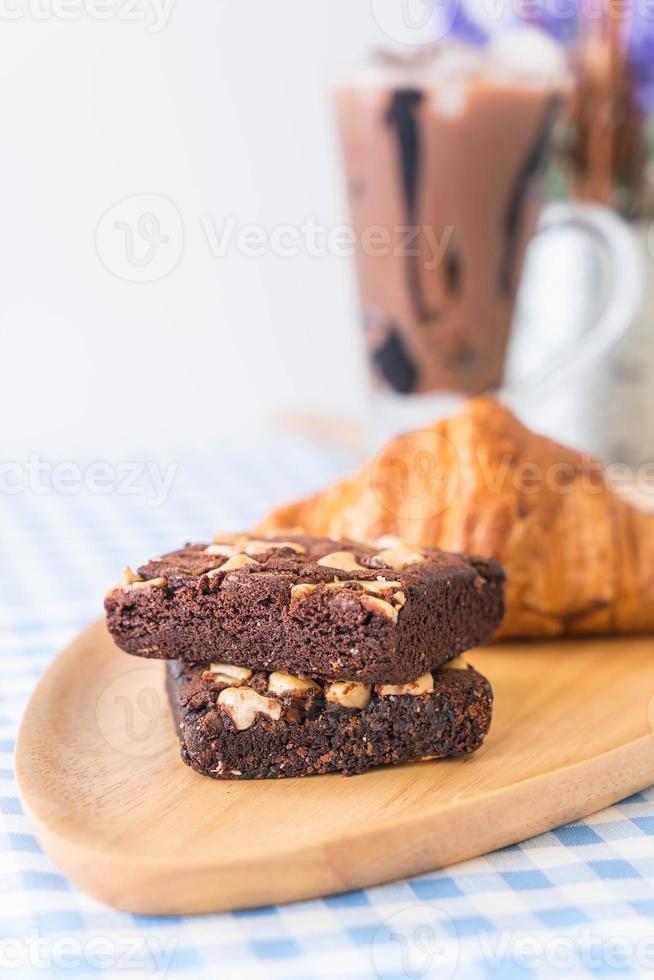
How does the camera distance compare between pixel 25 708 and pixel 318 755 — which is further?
pixel 25 708

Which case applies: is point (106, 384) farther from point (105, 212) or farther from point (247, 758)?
point (247, 758)

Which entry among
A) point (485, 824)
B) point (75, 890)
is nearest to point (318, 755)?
A: point (485, 824)

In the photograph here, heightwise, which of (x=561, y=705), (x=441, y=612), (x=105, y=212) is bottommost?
(x=561, y=705)

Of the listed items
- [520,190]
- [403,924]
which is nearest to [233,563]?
[403,924]

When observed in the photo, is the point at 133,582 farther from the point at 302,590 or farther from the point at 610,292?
the point at 610,292

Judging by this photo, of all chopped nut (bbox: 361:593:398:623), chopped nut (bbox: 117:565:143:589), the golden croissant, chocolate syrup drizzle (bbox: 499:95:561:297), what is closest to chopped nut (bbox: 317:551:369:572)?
chopped nut (bbox: 361:593:398:623)
